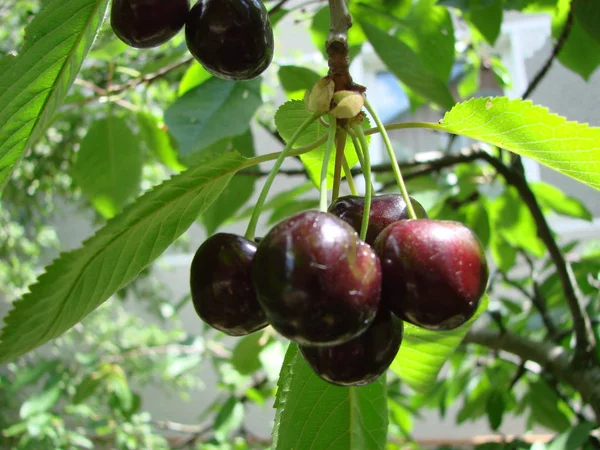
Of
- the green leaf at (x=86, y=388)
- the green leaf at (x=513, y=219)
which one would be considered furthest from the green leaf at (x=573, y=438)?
the green leaf at (x=86, y=388)

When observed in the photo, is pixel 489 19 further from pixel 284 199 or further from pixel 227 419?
pixel 227 419

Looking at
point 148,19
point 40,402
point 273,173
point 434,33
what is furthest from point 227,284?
point 40,402

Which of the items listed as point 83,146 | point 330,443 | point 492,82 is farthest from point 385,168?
point 492,82

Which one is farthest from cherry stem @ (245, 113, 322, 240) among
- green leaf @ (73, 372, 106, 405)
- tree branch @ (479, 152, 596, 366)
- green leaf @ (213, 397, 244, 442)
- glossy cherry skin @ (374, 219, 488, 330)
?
green leaf @ (73, 372, 106, 405)

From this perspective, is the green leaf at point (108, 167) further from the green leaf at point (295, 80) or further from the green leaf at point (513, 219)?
the green leaf at point (513, 219)

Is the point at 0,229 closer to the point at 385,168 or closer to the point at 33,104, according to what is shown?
the point at 385,168

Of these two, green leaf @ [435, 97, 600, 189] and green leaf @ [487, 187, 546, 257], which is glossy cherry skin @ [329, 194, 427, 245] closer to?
green leaf @ [435, 97, 600, 189]

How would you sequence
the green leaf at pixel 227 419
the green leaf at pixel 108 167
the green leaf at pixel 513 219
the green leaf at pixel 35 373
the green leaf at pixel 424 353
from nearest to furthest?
the green leaf at pixel 424 353 → the green leaf at pixel 108 167 → the green leaf at pixel 513 219 → the green leaf at pixel 227 419 → the green leaf at pixel 35 373

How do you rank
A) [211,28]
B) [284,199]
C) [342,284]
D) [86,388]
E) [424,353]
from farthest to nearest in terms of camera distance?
1. [86,388]
2. [284,199]
3. [424,353]
4. [211,28]
5. [342,284]
